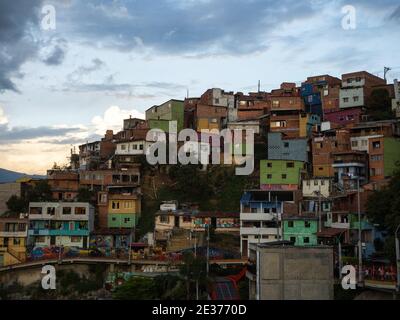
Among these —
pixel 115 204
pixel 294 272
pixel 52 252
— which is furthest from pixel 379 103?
pixel 52 252

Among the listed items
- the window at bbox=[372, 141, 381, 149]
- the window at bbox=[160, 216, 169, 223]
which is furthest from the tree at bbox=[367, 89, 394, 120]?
the window at bbox=[160, 216, 169, 223]

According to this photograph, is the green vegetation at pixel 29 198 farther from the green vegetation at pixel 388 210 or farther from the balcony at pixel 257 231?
the green vegetation at pixel 388 210

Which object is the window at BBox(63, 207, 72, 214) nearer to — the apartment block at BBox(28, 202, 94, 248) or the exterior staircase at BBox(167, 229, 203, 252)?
the apartment block at BBox(28, 202, 94, 248)

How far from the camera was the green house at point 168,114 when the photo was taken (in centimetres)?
5259

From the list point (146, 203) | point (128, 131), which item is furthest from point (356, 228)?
point (128, 131)

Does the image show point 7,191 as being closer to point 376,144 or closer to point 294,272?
A: point 294,272

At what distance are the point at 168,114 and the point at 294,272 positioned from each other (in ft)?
103

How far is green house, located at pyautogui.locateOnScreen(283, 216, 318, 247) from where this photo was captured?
36.1 m

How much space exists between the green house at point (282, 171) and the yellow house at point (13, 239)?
18016 millimetres

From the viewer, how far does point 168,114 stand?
54.5 m

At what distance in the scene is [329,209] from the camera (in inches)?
1462

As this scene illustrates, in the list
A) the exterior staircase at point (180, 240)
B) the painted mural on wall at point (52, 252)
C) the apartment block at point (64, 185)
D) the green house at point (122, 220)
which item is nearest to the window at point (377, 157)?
the exterior staircase at point (180, 240)

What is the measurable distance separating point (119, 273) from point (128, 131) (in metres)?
20.5
